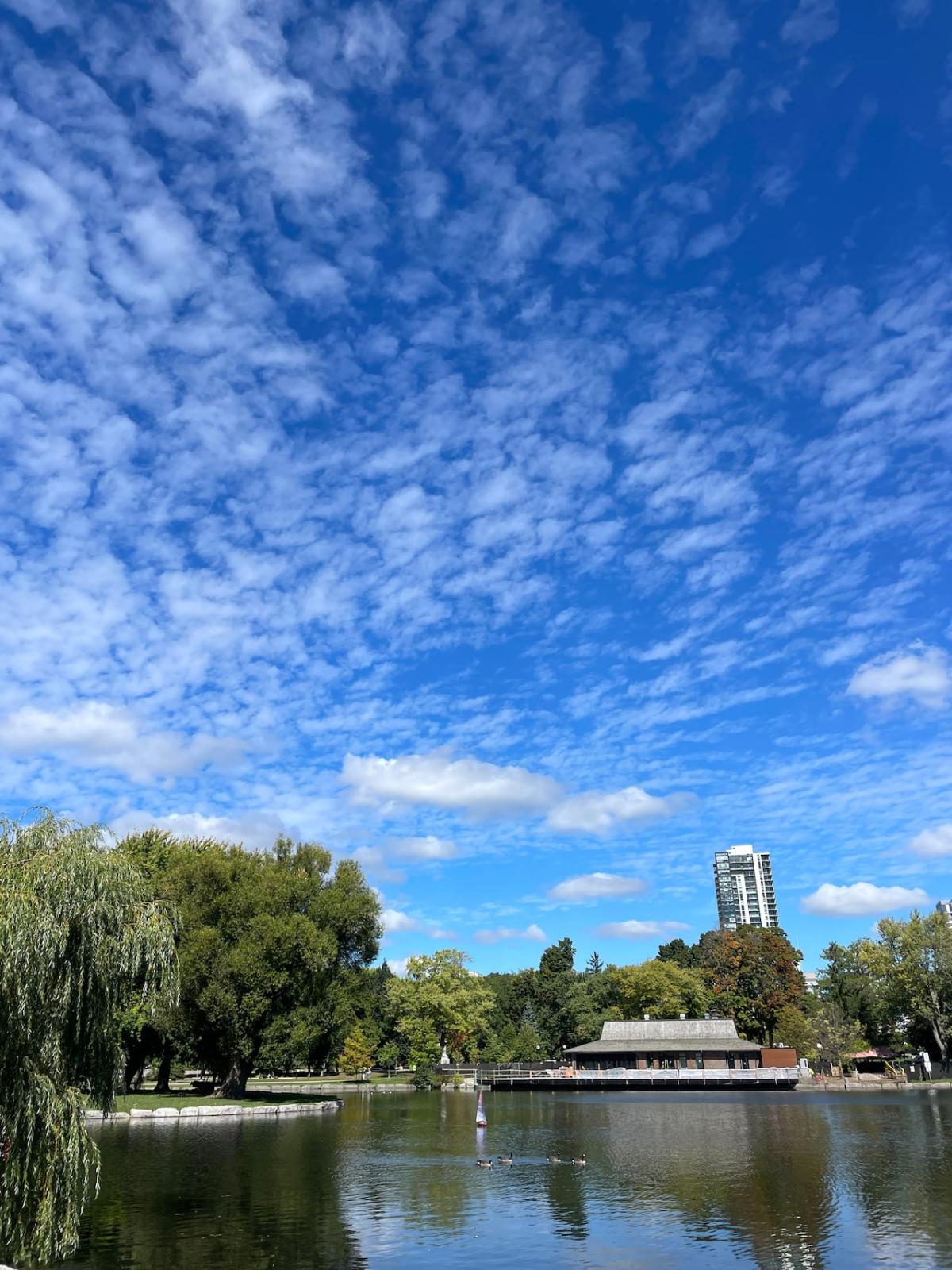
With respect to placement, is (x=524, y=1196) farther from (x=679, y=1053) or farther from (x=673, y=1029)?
(x=673, y=1029)

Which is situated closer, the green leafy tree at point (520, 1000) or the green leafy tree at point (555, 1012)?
the green leafy tree at point (555, 1012)

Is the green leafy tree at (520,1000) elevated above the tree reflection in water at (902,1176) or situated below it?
above

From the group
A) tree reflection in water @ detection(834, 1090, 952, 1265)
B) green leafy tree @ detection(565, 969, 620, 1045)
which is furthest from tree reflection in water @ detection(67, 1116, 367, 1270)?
green leafy tree @ detection(565, 969, 620, 1045)

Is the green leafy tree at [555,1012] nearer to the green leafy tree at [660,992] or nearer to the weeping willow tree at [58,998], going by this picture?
the green leafy tree at [660,992]

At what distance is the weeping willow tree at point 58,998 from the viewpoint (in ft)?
56.9

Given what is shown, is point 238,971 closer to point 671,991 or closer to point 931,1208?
point 931,1208

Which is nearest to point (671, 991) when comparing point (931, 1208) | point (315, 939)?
point (315, 939)

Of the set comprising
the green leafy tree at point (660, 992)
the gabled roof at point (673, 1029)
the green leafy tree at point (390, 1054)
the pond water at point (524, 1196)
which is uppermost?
the green leafy tree at point (660, 992)

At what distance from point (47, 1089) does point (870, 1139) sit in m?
42.2

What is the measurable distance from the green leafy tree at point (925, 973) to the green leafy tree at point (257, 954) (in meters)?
62.5

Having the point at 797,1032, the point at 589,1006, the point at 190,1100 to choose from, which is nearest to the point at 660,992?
the point at 589,1006

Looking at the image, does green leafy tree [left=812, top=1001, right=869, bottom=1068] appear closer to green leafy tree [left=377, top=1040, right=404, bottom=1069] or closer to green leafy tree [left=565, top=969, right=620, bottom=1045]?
green leafy tree [left=565, top=969, right=620, bottom=1045]

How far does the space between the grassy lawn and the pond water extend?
18.1 ft

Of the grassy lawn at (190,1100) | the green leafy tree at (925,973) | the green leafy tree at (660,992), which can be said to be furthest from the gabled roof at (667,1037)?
the grassy lawn at (190,1100)
